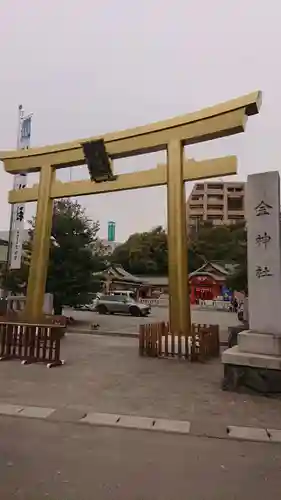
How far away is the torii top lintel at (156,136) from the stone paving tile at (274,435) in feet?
26.6

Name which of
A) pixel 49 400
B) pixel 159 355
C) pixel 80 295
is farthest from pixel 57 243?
pixel 49 400

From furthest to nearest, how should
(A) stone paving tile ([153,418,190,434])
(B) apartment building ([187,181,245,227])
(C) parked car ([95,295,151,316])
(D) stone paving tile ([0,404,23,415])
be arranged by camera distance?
(B) apartment building ([187,181,245,227]) → (C) parked car ([95,295,151,316]) → (D) stone paving tile ([0,404,23,415]) → (A) stone paving tile ([153,418,190,434])

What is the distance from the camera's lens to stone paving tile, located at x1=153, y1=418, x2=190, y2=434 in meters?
5.25

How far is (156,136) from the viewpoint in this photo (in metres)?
12.7

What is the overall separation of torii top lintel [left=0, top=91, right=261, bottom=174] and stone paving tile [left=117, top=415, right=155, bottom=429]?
8238 millimetres

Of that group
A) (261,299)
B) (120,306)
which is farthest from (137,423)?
(120,306)

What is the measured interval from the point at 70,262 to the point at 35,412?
1375 cm

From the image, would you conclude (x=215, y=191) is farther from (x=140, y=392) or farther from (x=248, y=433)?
(x=248, y=433)

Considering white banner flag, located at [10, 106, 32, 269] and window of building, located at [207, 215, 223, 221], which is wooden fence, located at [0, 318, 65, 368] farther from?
window of building, located at [207, 215, 223, 221]

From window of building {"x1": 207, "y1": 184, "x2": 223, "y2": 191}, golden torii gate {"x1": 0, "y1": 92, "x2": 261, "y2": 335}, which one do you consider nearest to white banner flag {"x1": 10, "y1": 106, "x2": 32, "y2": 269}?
golden torii gate {"x1": 0, "y1": 92, "x2": 261, "y2": 335}

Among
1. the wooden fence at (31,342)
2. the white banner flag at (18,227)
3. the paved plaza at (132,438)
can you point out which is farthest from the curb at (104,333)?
the paved plaza at (132,438)

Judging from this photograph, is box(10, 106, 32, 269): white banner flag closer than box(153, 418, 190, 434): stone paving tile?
No

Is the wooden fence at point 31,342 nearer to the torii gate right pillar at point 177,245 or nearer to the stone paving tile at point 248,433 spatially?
the torii gate right pillar at point 177,245

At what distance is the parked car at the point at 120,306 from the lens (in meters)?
29.6
